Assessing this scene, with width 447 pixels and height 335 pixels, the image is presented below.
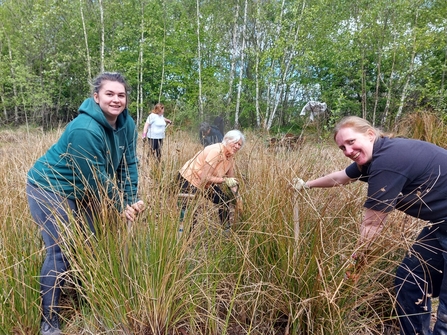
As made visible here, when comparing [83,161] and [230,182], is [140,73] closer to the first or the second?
[230,182]

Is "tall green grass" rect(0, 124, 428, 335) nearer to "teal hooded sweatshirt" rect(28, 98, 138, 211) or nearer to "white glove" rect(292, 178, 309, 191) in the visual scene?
"white glove" rect(292, 178, 309, 191)

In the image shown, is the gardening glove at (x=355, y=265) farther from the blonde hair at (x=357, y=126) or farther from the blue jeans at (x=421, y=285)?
the blonde hair at (x=357, y=126)

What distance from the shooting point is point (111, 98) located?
5.77ft

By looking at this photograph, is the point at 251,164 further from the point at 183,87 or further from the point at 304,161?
the point at 183,87

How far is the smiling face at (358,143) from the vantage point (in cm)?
161

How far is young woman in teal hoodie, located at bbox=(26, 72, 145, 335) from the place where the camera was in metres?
1.57

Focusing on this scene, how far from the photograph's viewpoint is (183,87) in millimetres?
16859

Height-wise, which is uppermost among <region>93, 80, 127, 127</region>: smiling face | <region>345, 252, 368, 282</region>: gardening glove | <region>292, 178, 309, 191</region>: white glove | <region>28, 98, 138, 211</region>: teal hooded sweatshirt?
<region>93, 80, 127, 127</region>: smiling face

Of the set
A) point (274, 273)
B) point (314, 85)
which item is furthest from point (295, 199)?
point (314, 85)

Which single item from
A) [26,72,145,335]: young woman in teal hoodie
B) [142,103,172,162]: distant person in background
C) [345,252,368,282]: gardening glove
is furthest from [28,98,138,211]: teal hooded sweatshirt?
[142,103,172,162]: distant person in background

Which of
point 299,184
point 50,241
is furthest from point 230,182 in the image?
A: point 50,241

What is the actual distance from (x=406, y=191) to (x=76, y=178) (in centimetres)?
184

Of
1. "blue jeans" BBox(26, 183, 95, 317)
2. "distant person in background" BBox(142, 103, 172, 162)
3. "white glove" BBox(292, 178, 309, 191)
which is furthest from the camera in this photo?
"distant person in background" BBox(142, 103, 172, 162)

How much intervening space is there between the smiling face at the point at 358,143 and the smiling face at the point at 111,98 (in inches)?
51.9
